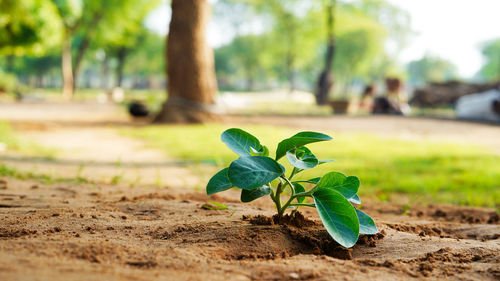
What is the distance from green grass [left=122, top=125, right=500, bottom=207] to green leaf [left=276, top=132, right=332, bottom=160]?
5.00 feet

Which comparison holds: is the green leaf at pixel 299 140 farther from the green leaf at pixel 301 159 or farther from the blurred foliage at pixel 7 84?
the blurred foliage at pixel 7 84

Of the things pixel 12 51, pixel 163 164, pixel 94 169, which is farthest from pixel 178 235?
pixel 12 51

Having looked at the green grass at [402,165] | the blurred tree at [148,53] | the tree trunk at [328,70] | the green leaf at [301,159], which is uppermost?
the blurred tree at [148,53]

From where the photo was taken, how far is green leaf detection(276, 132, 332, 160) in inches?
60.8

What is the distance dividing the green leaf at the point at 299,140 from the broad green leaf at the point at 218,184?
24cm

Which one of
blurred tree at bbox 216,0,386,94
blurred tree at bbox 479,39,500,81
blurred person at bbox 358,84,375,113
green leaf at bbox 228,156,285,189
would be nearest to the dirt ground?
green leaf at bbox 228,156,285,189

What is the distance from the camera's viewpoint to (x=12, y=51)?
19.8m

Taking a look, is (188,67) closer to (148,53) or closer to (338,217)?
(338,217)

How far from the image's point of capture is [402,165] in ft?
16.3

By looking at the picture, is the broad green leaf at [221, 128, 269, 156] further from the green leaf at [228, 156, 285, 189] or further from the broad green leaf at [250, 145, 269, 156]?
the green leaf at [228, 156, 285, 189]

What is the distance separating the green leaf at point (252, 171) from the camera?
1460mm

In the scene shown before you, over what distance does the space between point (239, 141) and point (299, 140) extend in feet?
0.86

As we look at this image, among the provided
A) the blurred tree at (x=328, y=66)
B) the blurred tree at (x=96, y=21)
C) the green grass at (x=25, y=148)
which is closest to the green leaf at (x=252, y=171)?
the green grass at (x=25, y=148)

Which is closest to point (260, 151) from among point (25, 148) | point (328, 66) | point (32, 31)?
point (25, 148)
